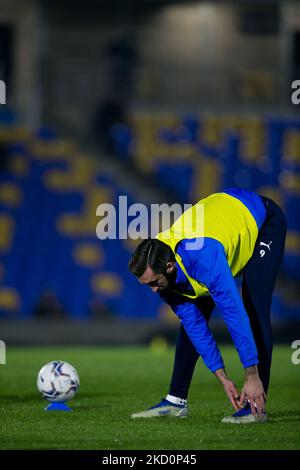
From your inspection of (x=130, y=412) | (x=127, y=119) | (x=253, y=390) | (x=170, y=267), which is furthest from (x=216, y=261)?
(x=127, y=119)

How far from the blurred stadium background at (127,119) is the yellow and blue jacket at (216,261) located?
1334 centimetres

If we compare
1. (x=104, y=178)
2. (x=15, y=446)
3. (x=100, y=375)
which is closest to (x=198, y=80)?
(x=104, y=178)

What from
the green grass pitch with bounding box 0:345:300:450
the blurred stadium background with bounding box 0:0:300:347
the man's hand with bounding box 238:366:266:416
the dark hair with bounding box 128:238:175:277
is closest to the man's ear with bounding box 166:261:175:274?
the dark hair with bounding box 128:238:175:277

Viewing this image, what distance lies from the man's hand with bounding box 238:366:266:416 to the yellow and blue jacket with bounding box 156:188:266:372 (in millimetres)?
75

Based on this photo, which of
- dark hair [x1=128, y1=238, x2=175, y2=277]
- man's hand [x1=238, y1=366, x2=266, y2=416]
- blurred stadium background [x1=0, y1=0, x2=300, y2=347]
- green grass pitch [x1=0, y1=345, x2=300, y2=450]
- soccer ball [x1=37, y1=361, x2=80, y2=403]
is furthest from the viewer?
blurred stadium background [x1=0, y1=0, x2=300, y2=347]

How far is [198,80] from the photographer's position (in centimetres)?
2373

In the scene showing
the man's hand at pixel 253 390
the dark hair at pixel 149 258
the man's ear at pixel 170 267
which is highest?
the dark hair at pixel 149 258

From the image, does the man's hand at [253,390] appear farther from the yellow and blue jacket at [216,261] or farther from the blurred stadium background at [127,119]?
the blurred stadium background at [127,119]

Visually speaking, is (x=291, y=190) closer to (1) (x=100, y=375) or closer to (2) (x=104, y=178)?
(2) (x=104, y=178)

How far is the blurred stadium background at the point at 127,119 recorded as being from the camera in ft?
71.3

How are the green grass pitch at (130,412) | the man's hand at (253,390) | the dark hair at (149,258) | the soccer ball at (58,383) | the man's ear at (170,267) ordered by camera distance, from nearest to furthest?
the green grass pitch at (130,412), the dark hair at (149,258), the man's ear at (170,267), the man's hand at (253,390), the soccer ball at (58,383)

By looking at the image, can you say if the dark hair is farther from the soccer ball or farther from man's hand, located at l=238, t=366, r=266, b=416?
the soccer ball

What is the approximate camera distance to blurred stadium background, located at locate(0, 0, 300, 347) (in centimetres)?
2173

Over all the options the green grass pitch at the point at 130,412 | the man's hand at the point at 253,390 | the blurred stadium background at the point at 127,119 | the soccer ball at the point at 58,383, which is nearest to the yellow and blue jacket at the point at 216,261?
the man's hand at the point at 253,390
